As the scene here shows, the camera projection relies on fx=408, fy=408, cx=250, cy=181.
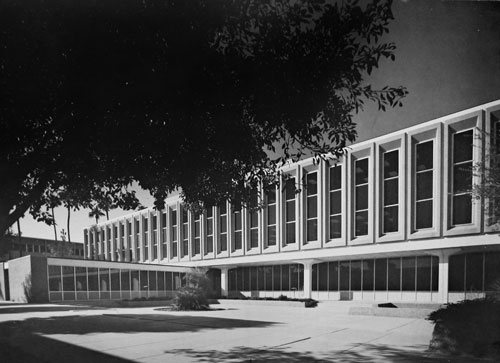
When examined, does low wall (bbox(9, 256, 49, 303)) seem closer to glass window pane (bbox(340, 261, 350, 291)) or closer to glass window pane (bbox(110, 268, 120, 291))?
glass window pane (bbox(110, 268, 120, 291))

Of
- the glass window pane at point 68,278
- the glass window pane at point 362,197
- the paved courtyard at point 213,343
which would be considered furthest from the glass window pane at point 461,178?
the glass window pane at point 68,278

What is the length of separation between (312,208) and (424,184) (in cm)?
897

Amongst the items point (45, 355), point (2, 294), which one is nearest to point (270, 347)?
point (45, 355)

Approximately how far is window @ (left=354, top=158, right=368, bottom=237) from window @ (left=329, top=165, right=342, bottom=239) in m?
1.34

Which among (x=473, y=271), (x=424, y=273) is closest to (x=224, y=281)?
(x=424, y=273)

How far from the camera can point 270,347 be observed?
934 cm

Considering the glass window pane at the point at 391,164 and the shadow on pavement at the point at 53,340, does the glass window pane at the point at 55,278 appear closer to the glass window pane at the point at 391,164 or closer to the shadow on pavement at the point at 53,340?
the shadow on pavement at the point at 53,340

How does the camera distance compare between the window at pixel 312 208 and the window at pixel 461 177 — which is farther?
the window at pixel 312 208

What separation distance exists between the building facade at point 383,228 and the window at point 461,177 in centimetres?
5

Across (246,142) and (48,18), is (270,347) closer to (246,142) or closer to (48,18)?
(246,142)

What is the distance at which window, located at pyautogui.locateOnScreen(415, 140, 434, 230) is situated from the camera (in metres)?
25.4

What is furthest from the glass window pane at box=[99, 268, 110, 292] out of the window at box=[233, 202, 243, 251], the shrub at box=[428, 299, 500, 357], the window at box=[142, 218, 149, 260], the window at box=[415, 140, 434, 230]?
the shrub at box=[428, 299, 500, 357]

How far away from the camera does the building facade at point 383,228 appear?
2347cm

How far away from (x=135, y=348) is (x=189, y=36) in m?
7.18
